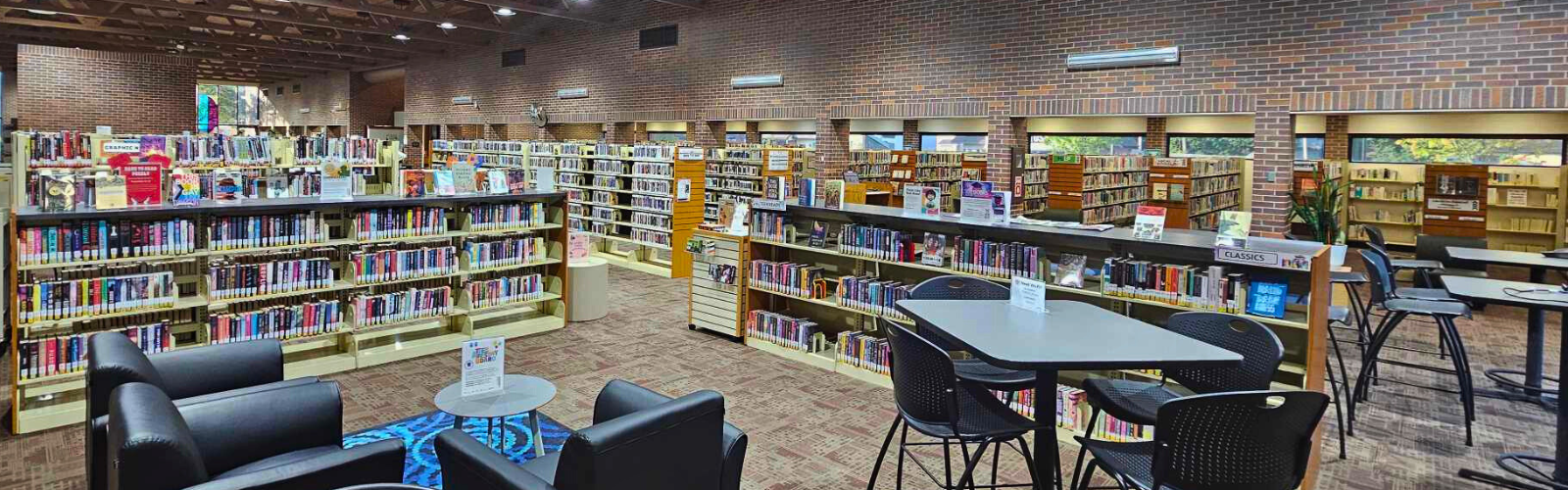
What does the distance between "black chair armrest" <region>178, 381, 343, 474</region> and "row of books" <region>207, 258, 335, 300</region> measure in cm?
241

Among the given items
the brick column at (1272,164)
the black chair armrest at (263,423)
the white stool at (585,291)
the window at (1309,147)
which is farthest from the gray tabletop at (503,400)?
the window at (1309,147)

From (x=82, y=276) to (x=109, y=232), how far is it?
42cm

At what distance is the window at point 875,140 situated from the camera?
15789 millimetres

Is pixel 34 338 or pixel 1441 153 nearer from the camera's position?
pixel 34 338

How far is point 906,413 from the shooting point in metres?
3.22

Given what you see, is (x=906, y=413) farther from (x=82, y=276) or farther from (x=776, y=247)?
(x=82, y=276)

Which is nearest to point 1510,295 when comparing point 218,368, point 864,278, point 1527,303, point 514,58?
point 1527,303

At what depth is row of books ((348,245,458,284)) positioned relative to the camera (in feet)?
20.2

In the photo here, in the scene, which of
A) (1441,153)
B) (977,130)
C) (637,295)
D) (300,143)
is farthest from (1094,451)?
(1441,153)

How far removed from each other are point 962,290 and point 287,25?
17.7 metres

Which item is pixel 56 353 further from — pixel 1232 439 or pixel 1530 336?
pixel 1530 336

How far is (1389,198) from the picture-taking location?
12781 mm

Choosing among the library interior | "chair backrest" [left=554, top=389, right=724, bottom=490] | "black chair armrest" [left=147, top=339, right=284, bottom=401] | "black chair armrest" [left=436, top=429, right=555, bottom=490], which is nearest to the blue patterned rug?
the library interior

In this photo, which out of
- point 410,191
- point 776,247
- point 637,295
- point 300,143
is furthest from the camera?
point 637,295
